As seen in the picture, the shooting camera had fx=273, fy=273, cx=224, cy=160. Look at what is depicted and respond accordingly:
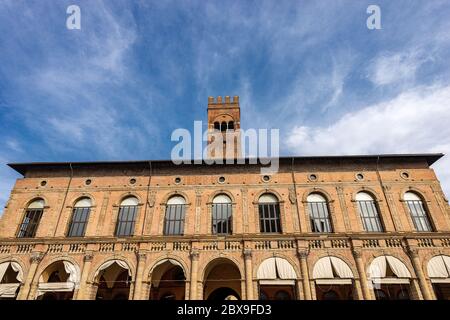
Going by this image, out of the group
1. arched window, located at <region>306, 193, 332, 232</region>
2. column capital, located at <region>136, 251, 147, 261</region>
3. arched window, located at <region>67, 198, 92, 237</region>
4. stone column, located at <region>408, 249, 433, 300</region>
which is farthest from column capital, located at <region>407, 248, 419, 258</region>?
Result: arched window, located at <region>67, 198, 92, 237</region>

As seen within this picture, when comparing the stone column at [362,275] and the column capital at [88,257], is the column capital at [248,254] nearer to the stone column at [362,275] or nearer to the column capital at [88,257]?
the stone column at [362,275]

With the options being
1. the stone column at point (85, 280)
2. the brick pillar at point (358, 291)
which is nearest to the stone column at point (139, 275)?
the stone column at point (85, 280)

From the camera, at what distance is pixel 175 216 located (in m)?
20.2

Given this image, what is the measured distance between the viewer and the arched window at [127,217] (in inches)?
781

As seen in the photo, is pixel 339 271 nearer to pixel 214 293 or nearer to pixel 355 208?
pixel 355 208

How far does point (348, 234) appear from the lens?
1830 centimetres

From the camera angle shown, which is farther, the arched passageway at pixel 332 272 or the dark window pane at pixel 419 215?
the dark window pane at pixel 419 215

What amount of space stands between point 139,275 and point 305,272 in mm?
10668

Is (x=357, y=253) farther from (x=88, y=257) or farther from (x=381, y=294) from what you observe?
(x=88, y=257)

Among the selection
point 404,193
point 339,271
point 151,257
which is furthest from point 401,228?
point 151,257

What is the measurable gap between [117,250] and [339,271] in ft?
48.3

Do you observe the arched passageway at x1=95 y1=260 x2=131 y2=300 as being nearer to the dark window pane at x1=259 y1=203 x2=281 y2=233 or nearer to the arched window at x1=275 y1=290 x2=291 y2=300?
the dark window pane at x1=259 y1=203 x2=281 y2=233

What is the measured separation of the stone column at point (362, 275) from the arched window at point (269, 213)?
514 centimetres

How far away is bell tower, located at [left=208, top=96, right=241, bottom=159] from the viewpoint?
33.2m
